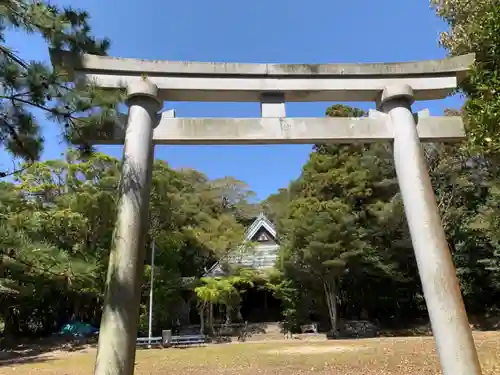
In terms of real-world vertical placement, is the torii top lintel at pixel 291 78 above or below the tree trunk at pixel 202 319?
above

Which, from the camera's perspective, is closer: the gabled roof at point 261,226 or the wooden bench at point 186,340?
the wooden bench at point 186,340

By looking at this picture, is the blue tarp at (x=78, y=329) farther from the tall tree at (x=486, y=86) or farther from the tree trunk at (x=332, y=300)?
the tall tree at (x=486, y=86)

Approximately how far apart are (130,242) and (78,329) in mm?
18368

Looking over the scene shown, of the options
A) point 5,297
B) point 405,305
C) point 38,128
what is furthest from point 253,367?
point 405,305

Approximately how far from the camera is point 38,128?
14.0 ft

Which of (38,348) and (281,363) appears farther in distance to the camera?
(38,348)

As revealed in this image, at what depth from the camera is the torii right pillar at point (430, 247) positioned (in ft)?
14.3

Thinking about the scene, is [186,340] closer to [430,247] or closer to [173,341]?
[173,341]

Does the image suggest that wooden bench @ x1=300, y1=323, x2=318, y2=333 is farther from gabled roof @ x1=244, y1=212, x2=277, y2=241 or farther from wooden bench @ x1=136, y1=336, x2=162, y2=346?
wooden bench @ x1=136, y1=336, x2=162, y2=346

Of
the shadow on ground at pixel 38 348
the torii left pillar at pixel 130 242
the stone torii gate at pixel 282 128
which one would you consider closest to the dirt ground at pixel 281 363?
the shadow on ground at pixel 38 348

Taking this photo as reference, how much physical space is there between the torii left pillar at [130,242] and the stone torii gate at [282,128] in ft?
0.04

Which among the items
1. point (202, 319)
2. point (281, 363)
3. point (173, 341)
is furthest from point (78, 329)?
point (281, 363)

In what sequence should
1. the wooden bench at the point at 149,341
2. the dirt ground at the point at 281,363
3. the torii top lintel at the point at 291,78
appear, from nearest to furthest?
the torii top lintel at the point at 291,78
the dirt ground at the point at 281,363
the wooden bench at the point at 149,341

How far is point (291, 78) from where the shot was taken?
223 inches
